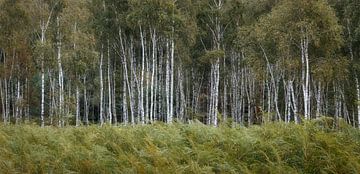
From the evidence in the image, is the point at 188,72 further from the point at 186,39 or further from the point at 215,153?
the point at 215,153

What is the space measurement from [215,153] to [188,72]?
3931 centimetres

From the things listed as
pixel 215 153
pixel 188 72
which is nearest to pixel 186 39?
pixel 188 72

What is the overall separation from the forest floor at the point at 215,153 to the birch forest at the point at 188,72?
0.8 inches

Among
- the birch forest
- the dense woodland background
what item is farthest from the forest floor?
the dense woodland background

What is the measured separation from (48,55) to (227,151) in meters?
26.1

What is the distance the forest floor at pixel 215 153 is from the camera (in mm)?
5551

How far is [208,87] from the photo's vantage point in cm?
4562

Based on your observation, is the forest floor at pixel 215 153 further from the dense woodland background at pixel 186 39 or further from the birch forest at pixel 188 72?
the dense woodland background at pixel 186 39

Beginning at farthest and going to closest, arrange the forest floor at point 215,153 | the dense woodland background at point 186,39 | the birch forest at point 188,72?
the dense woodland background at point 186,39
the birch forest at point 188,72
the forest floor at point 215,153

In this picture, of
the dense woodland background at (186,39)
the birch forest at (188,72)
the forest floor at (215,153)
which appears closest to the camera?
the forest floor at (215,153)

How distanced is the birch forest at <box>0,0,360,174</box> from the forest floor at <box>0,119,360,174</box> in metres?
0.02

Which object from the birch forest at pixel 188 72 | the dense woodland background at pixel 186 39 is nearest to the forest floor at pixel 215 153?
the birch forest at pixel 188 72

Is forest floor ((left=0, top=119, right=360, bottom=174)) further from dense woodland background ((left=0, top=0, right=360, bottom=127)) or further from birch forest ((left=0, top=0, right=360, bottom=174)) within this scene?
dense woodland background ((left=0, top=0, right=360, bottom=127))

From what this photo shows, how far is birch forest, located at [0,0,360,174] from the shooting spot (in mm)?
6000
